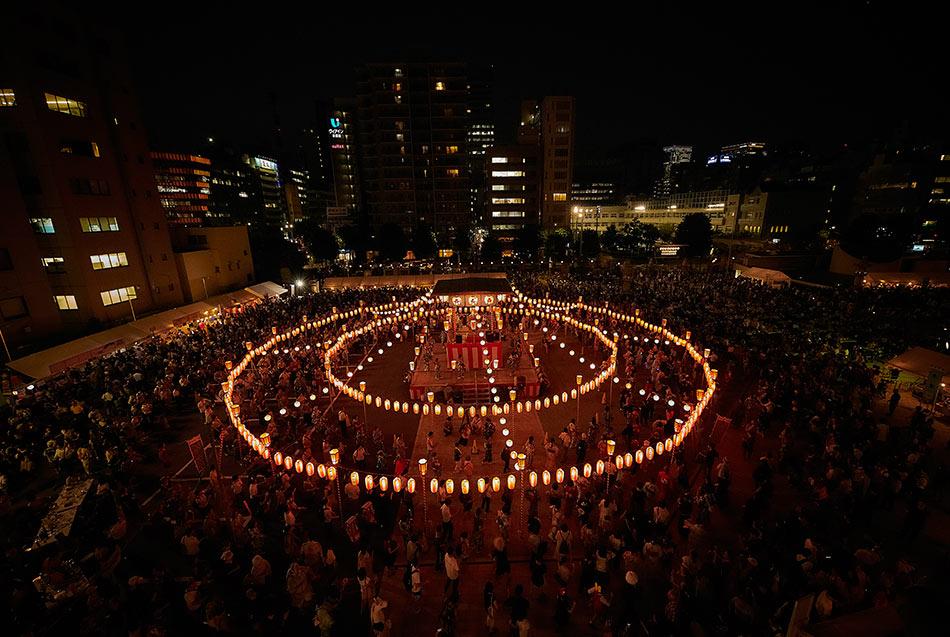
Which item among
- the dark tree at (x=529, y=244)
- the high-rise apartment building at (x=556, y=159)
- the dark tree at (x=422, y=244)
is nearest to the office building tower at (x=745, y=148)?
the high-rise apartment building at (x=556, y=159)

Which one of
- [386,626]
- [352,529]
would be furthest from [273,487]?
[386,626]

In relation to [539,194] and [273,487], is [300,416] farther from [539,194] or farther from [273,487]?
[539,194]

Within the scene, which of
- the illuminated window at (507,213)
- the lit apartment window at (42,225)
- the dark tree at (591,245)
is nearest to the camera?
the lit apartment window at (42,225)

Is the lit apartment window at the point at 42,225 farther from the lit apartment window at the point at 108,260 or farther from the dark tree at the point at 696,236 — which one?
the dark tree at the point at 696,236

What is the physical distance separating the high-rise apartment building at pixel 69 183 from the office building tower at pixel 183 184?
48335mm

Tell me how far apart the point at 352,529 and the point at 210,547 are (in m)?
3.68

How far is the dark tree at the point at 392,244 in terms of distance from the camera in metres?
54.9

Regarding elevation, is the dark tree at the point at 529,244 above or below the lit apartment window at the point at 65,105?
below

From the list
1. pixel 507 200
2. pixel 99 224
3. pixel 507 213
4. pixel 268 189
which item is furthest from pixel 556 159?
pixel 268 189

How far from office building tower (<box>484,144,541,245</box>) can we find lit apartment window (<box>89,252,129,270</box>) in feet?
172

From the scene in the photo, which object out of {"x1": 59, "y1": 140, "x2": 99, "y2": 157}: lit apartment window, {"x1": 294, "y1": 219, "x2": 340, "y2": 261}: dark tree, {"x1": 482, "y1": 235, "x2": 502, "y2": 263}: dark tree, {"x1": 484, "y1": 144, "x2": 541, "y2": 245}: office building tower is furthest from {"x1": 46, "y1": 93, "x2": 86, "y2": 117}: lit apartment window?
{"x1": 484, "y1": 144, "x2": 541, "y2": 245}: office building tower

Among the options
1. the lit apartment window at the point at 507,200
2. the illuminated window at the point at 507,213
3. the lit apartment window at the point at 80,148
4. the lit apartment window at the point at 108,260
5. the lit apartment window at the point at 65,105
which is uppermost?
the lit apartment window at the point at 65,105

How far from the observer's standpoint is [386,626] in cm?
798

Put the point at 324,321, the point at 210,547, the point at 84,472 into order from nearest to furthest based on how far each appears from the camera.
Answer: the point at 210,547 → the point at 84,472 → the point at 324,321
